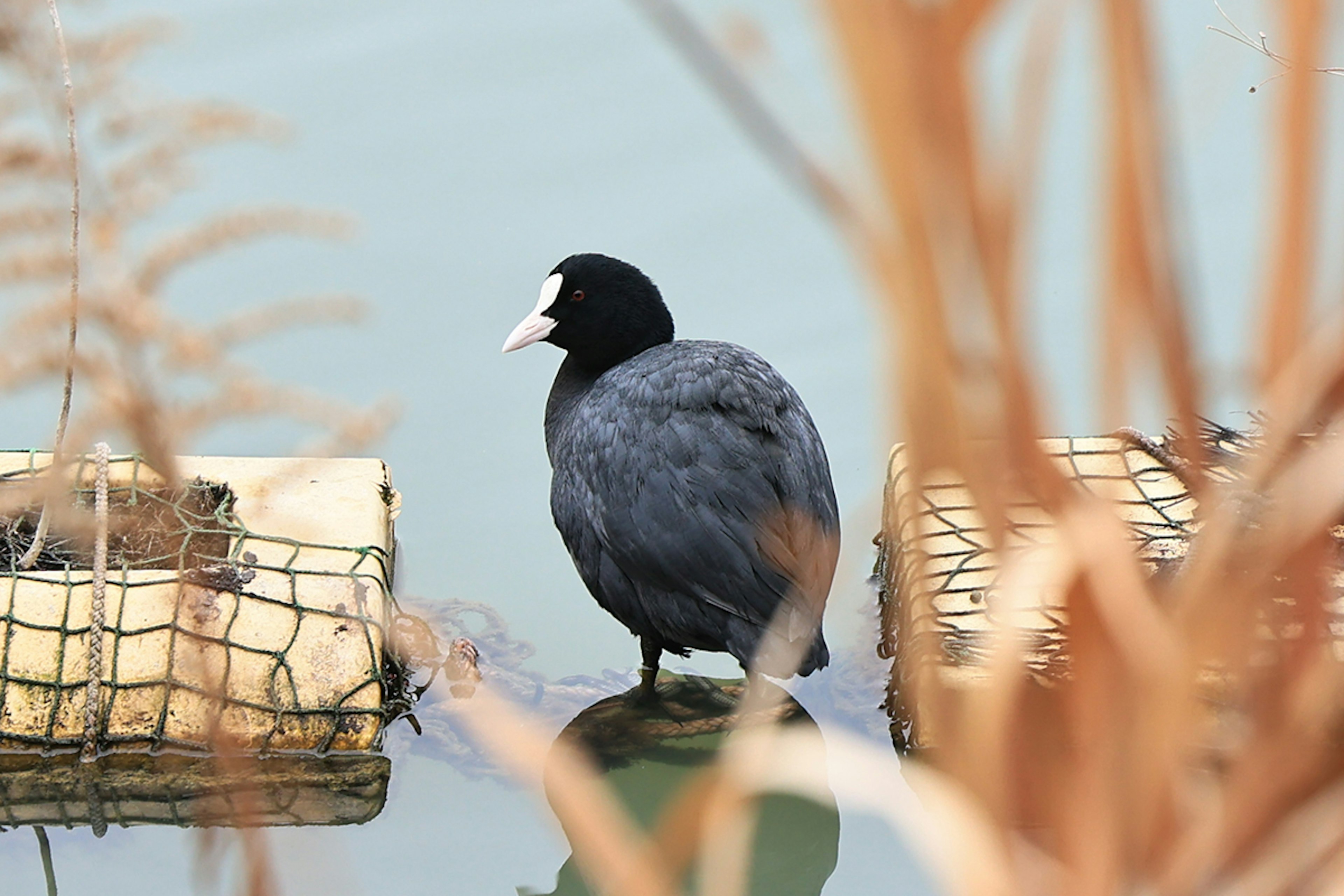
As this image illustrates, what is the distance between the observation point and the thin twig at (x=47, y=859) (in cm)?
282

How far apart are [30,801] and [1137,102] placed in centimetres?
291

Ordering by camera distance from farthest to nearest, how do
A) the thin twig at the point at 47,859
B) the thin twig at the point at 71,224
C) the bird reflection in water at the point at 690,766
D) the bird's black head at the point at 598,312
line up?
the bird's black head at the point at 598,312 → the bird reflection in water at the point at 690,766 → the thin twig at the point at 47,859 → the thin twig at the point at 71,224

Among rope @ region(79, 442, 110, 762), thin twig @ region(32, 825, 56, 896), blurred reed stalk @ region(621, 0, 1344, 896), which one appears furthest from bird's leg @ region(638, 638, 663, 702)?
blurred reed stalk @ region(621, 0, 1344, 896)

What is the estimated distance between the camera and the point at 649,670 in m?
3.41

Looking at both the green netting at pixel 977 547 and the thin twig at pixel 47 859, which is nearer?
the green netting at pixel 977 547

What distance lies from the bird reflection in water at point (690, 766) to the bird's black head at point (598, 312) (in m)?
0.80

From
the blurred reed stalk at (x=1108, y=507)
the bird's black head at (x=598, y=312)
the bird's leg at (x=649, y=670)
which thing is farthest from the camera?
the bird's black head at (x=598, y=312)

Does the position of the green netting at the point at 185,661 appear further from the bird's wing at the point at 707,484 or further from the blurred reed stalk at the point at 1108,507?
the blurred reed stalk at the point at 1108,507

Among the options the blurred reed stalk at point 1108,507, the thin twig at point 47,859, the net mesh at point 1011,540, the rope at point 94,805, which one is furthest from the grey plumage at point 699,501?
the blurred reed stalk at point 1108,507

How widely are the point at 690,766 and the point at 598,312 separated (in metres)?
1.11

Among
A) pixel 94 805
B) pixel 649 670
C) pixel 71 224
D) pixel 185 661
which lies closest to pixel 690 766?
pixel 649 670

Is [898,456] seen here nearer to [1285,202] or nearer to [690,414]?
[690,414]

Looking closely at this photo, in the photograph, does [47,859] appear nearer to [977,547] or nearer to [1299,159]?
[977,547]

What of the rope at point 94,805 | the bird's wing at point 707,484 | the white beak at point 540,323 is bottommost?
the rope at point 94,805
